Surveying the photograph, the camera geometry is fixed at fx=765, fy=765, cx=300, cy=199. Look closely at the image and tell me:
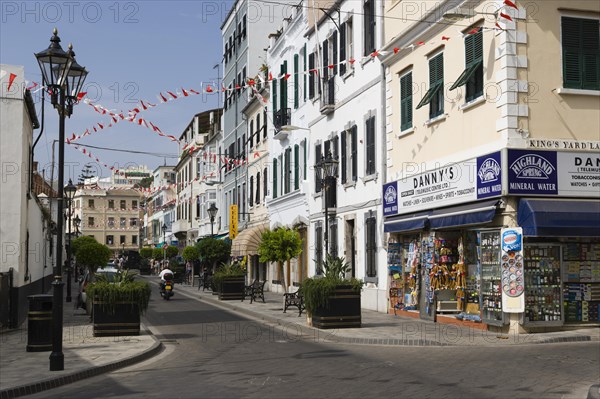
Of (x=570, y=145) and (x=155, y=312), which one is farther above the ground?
(x=570, y=145)

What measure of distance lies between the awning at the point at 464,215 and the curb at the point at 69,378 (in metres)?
7.83

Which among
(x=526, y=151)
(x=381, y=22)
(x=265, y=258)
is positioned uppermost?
(x=381, y=22)

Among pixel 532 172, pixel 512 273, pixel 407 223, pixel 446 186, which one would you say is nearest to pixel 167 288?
pixel 407 223

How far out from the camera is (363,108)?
1015 inches

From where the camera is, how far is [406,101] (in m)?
22.4

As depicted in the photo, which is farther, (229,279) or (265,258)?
(229,279)

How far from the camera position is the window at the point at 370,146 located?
24.9 meters

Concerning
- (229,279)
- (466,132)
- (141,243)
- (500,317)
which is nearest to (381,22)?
(466,132)

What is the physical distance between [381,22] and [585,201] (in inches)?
394

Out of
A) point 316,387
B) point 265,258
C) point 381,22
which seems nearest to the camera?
point 316,387

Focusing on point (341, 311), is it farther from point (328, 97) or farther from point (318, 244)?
point (328, 97)

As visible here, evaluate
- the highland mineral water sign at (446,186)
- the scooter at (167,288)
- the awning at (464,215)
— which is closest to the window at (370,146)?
the highland mineral water sign at (446,186)

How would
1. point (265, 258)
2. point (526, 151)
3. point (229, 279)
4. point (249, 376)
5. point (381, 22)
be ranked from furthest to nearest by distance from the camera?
point (229, 279), point (265, 258), point (381, 22), point (526, 151), point (249, 376)

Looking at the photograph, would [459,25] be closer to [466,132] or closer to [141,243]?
[466,132]
